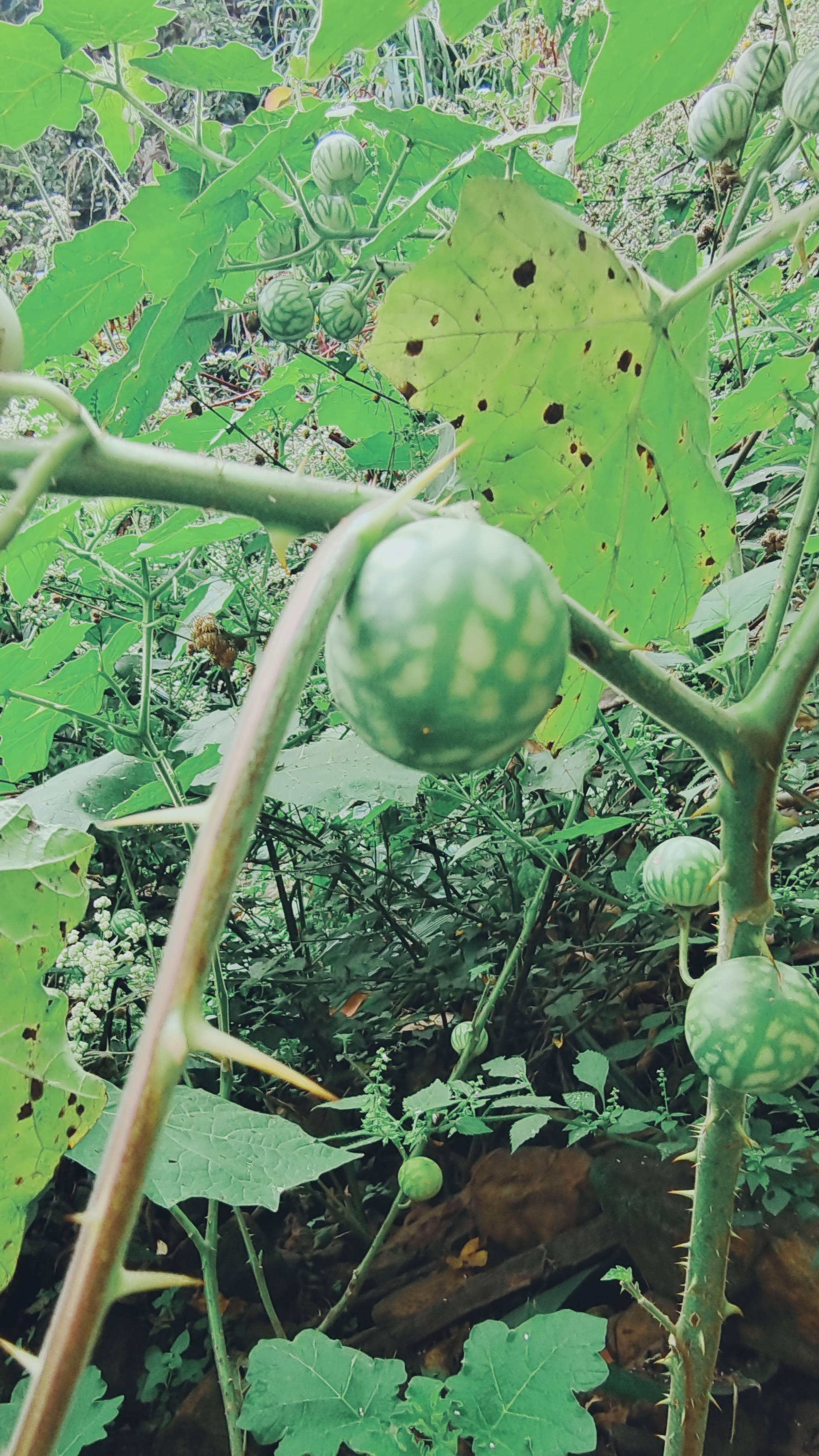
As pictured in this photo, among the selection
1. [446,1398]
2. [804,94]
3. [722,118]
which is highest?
[722,118]

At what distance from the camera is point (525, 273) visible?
0.51 m

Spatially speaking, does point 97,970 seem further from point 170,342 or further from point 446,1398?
point 170,342

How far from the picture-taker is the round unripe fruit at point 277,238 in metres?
1.36

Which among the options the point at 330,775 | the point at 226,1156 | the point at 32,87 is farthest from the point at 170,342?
the point at 226,1156

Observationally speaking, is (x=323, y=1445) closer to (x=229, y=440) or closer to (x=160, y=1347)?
(x=160, y=1347)

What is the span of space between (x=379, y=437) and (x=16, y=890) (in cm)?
130

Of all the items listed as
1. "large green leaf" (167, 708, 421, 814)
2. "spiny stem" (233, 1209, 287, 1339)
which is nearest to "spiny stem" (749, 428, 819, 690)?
"large green leaf" (167, 708, 421, 814)

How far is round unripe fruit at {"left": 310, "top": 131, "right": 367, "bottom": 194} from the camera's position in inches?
46.9

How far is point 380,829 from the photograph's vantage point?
1.93 m

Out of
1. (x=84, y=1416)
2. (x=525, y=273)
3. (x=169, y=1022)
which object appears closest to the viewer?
(x=169, y=1022)

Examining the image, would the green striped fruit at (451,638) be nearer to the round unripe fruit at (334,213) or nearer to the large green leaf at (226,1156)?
the large green leaf at (226,1156)

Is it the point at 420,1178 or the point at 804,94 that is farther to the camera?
the point at 420,1178

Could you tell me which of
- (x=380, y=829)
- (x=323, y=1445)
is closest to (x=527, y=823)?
(x=380, y=829)

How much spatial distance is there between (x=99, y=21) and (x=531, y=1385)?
5.14 feet
